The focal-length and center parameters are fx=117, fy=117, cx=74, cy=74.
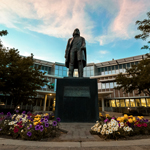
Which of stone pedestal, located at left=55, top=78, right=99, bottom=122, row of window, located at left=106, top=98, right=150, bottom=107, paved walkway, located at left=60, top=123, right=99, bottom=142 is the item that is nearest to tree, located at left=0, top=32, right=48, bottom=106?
stone pedestal, located at left=55, top=78, right=99, bottom=122

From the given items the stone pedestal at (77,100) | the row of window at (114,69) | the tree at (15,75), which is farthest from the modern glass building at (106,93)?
the stone pedestal at (77,100)

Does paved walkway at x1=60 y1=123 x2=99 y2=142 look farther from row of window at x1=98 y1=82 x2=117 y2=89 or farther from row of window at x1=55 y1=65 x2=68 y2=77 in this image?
row of window at x1=55 y1=65 x2=68 y2=77

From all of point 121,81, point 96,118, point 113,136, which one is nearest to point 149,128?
point 113,136

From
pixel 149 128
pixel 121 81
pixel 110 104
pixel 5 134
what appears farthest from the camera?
pixel 110 104

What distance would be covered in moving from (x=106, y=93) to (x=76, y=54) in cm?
2170

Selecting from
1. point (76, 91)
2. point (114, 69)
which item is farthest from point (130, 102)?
point (76, 91)

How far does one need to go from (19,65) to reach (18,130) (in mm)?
11222

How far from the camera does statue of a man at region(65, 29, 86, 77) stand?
275 inches

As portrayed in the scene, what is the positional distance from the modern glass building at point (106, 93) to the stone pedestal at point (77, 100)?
1747 cm

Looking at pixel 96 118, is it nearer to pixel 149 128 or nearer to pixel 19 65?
pixel 149 128

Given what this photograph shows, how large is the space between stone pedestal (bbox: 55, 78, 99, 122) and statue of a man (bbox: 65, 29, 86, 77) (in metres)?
0.89

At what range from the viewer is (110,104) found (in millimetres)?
32438

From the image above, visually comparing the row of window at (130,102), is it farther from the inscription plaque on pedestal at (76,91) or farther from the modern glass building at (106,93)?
the inscription plaque on pedestal at (76,91)

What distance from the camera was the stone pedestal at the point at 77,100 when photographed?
17.8 ft
